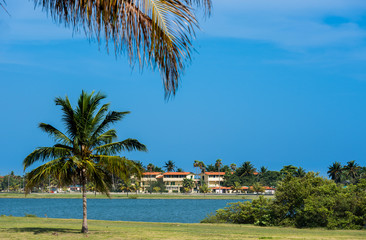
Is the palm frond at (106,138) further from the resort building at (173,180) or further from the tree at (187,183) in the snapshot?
the resort building at (173,180)

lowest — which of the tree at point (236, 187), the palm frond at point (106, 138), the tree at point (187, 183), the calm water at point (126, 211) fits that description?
the calm water at point (126, 211)

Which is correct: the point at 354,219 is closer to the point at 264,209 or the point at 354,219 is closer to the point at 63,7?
the point at 264,209

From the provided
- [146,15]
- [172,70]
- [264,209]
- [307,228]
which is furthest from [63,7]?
[264,209]

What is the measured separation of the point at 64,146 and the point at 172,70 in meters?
20.0

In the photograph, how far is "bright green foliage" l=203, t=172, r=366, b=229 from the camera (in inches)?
1272

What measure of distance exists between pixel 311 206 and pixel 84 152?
1683cm

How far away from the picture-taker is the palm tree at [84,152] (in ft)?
75.0

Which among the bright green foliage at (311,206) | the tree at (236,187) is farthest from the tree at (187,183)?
the bright green foliage at (311,206)

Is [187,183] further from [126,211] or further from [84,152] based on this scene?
[84,152]

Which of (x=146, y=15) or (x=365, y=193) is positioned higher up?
(x=146, y=15)

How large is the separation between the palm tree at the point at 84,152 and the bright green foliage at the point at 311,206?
584 inches

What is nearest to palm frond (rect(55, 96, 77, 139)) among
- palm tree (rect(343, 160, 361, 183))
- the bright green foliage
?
the bright green foliage

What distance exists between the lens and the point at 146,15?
4.59 metres

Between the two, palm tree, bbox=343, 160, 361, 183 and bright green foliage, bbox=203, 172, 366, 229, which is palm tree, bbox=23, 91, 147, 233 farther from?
palm tree, bbox=343, 160, 361, 183
